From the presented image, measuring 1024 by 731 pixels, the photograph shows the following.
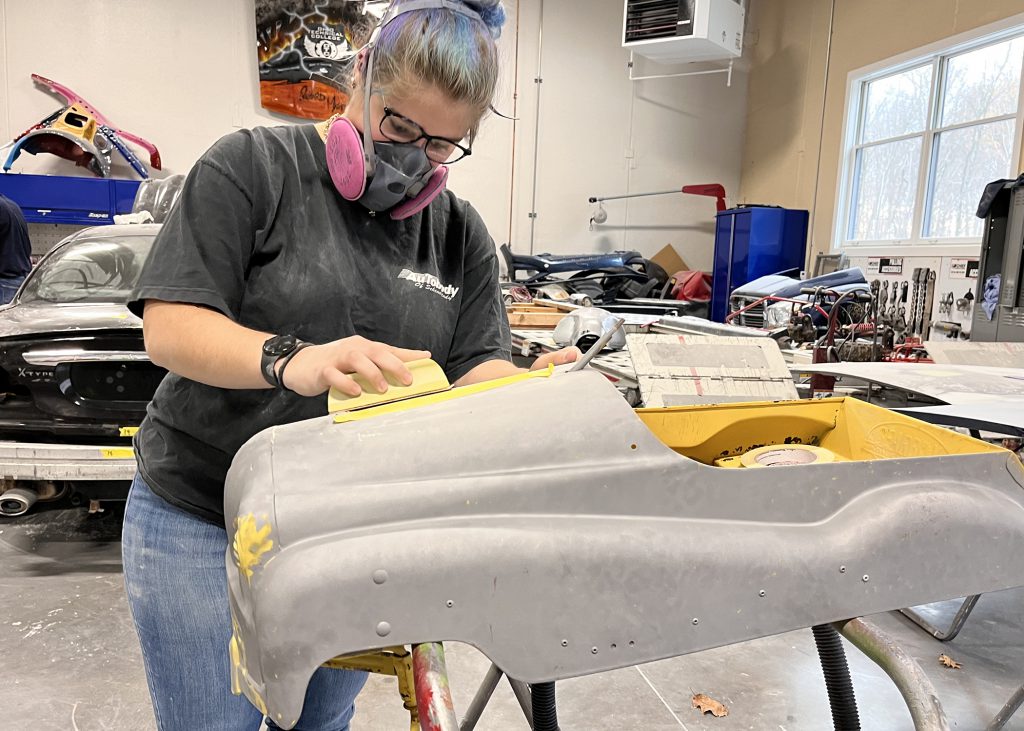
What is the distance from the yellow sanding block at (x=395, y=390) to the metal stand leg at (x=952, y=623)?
240cm

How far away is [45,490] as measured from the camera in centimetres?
299

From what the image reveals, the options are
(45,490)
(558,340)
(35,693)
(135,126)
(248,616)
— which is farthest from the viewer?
(135,126)

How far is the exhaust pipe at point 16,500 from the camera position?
2814 mm

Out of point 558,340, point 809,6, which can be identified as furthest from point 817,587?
point 809,6

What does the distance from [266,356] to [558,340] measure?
342 cm

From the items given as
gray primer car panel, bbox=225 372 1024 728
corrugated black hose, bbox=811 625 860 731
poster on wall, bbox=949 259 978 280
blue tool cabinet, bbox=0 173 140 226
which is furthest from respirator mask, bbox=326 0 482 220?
blue tool cabinet, bbox=0 173 140 226

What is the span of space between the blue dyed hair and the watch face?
416 mm

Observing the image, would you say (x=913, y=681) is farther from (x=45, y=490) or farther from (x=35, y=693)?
(x=45, y=490)

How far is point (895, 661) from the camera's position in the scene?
0.77 metres

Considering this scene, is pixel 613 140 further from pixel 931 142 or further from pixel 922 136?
pixel 931 142

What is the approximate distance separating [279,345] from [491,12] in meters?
0.60

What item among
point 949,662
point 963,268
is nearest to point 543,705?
point 949,662

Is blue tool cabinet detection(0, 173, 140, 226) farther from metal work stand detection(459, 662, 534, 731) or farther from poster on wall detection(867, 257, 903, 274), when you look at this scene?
poster on wall detection(867, 257, 903, 274)

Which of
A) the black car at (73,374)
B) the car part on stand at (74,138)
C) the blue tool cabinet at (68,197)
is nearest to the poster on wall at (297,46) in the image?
the car part on stand at (74,138)
